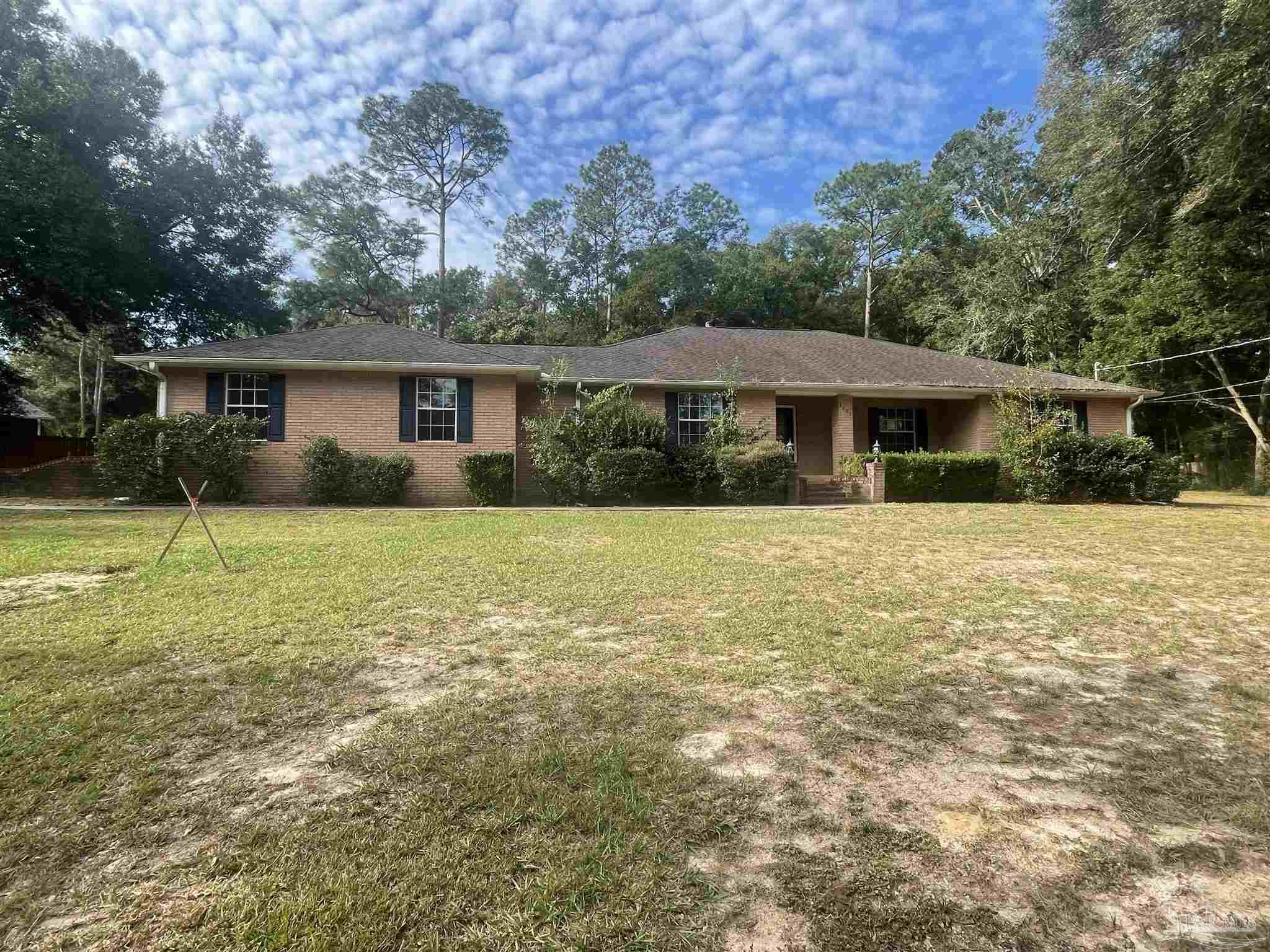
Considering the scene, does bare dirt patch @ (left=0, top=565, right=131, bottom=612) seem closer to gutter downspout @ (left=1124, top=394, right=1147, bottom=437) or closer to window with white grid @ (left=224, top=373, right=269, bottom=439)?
window with white grid @ (left=224, top=373, right=269, bottom=439)

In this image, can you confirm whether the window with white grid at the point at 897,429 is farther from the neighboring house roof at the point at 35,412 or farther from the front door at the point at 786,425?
the neighboring house roof at the point at 35,412

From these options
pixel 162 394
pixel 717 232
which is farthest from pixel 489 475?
pixel 717 232

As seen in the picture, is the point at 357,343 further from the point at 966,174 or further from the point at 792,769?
the point at 966,174

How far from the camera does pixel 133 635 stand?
3.63 m

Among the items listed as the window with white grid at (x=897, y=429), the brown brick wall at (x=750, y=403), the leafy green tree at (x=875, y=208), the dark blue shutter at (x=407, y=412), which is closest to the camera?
the dark blue shutter at (x=407, y=412)

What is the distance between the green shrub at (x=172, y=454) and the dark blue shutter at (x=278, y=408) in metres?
0.56

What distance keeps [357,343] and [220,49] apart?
22.9 ft

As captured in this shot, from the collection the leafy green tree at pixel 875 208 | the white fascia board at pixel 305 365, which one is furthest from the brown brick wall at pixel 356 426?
the leafy green tree at pixel 875 208

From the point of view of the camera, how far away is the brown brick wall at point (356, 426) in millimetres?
12500

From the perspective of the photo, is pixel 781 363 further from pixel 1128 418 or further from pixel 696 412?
pixel 1128 418

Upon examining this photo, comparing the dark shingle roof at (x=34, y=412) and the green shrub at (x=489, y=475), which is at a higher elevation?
the dark shingle roof at (x=34, y=412)

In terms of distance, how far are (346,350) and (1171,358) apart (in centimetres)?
2531

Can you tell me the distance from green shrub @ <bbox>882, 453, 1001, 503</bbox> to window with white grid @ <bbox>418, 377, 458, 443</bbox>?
9932 millimetres

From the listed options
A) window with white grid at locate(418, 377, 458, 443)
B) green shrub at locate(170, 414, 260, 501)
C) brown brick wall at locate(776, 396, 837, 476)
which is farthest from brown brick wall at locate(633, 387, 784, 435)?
green shrub at locate(170, 414, 260, 501)
